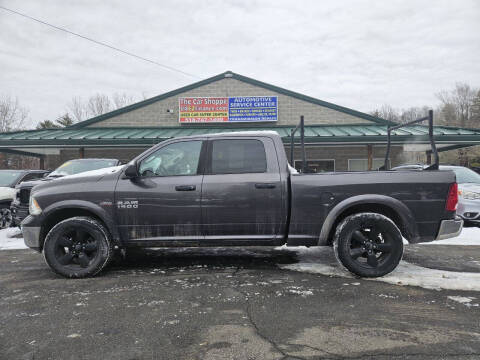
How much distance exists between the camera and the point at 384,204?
3.79 metres

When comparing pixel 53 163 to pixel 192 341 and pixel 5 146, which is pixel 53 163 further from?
pixel 192 341

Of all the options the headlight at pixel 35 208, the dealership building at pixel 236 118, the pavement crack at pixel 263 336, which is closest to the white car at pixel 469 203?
the pavement crack at pixel 263 336

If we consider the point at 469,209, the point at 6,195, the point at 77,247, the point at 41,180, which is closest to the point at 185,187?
the point at 77,247

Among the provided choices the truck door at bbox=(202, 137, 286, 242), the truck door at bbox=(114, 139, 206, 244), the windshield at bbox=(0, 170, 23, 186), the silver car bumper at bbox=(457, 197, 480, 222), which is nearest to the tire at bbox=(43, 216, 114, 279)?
the truck door at bbox=(114, 139, 206, 244)

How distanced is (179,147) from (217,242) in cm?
140

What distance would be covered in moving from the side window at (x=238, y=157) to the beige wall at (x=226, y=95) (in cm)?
1165

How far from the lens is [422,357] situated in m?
2.14

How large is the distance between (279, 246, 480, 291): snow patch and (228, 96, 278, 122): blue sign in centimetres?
1146

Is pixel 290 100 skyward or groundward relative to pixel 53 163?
skyward

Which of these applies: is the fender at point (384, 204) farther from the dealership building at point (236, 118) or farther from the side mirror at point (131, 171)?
the dealership building at point (236, 118)

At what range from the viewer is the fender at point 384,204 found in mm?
3785

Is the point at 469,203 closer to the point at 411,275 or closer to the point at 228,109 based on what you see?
the point at 411,275

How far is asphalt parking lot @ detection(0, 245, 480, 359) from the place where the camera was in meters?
2.27

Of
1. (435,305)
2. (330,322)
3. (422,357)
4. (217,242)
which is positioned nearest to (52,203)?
(217,242)
